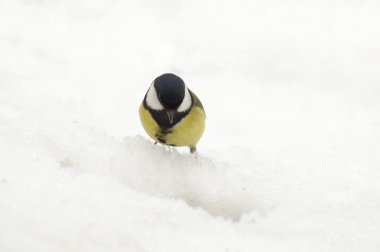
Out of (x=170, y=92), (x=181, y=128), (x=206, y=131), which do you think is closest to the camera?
(x=170, y=92)

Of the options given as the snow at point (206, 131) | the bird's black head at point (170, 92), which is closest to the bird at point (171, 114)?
the bird's black head at point (170, 92)

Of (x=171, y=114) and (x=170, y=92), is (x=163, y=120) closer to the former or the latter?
(x=171, y=114)

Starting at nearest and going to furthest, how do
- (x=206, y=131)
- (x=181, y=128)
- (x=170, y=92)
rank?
(x=170, y=92) < (x=181, y=128) < (x=206, y=131)

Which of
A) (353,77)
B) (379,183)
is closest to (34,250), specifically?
(379,183)

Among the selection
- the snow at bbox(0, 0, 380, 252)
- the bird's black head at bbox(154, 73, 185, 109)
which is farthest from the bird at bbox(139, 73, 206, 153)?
the snow at bbox(0, 0, 380, 252)

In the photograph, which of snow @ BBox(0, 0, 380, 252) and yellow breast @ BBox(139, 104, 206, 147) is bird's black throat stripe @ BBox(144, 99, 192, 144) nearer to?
yellow breast @ BBox(139, 104, 206, 147)

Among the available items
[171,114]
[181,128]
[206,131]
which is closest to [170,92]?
[171,114]

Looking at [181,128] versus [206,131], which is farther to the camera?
[206,131]

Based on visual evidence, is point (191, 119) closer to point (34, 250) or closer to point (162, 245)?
point (162, 245)
